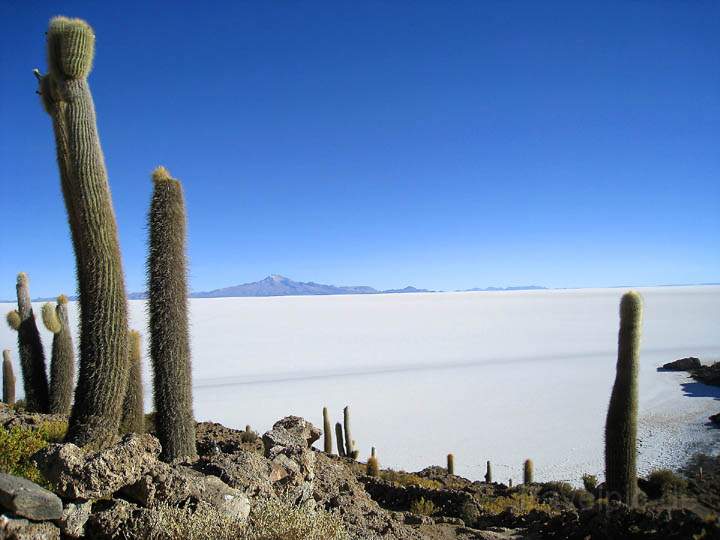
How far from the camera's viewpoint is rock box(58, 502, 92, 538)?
4301mm

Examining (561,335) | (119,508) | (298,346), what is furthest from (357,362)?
(119,508)

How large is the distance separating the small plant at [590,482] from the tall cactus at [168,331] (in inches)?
318

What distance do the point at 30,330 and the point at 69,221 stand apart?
6214mm

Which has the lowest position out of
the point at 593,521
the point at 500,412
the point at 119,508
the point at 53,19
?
the point at 500,412

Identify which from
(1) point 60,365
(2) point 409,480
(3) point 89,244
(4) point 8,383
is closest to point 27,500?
(3) point 89,244

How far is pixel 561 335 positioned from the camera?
41.2 metres

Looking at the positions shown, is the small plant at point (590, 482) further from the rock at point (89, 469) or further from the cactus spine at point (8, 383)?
the cactus spine at point (8, 383)

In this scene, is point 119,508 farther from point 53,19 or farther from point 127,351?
point 53,19

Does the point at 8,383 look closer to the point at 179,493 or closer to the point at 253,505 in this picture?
the point at 179,493

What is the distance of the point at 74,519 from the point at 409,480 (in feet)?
23.2

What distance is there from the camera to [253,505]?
504 centimetres

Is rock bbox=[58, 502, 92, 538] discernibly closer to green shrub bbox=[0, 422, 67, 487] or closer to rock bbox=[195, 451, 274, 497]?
green shrub bbox=[0, 422, 67, 487]

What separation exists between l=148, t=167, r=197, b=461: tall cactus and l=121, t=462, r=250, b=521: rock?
2185 mm

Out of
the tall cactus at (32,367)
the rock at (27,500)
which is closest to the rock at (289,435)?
the rock at (27,500)
